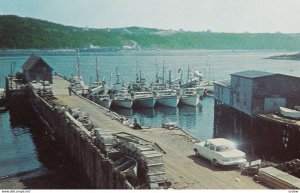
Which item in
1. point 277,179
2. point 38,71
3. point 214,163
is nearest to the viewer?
point 277,179

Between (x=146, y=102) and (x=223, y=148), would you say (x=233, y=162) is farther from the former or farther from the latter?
(x=146, y=102)

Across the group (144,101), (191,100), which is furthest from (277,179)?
(191,100)

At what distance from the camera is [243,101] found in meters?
33.1

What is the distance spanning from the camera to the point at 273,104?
103 ft

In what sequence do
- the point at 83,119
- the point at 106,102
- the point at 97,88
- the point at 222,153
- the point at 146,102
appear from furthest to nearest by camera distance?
the point at 97,88 < the point at 146,102 < the point at 106,102 < the point at 83,119 < the point at 222,153

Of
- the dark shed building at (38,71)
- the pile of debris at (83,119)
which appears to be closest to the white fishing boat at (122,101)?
the dark shed building at (38,71)

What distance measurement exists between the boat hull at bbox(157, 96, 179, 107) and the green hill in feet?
57.3

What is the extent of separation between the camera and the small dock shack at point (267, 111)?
28672mm

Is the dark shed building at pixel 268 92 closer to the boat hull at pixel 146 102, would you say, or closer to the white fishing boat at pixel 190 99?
the boat hull at pixel 146 102

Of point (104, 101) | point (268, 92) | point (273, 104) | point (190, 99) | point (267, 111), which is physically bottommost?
point (190, 99)

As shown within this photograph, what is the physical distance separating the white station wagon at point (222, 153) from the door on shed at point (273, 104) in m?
11.4

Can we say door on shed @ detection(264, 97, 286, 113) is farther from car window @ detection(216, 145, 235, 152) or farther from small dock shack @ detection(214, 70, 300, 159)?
car window @ detection(216, 145, 235, 152)

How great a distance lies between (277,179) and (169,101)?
41848mm

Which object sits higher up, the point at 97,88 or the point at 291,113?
the point at 291,113
